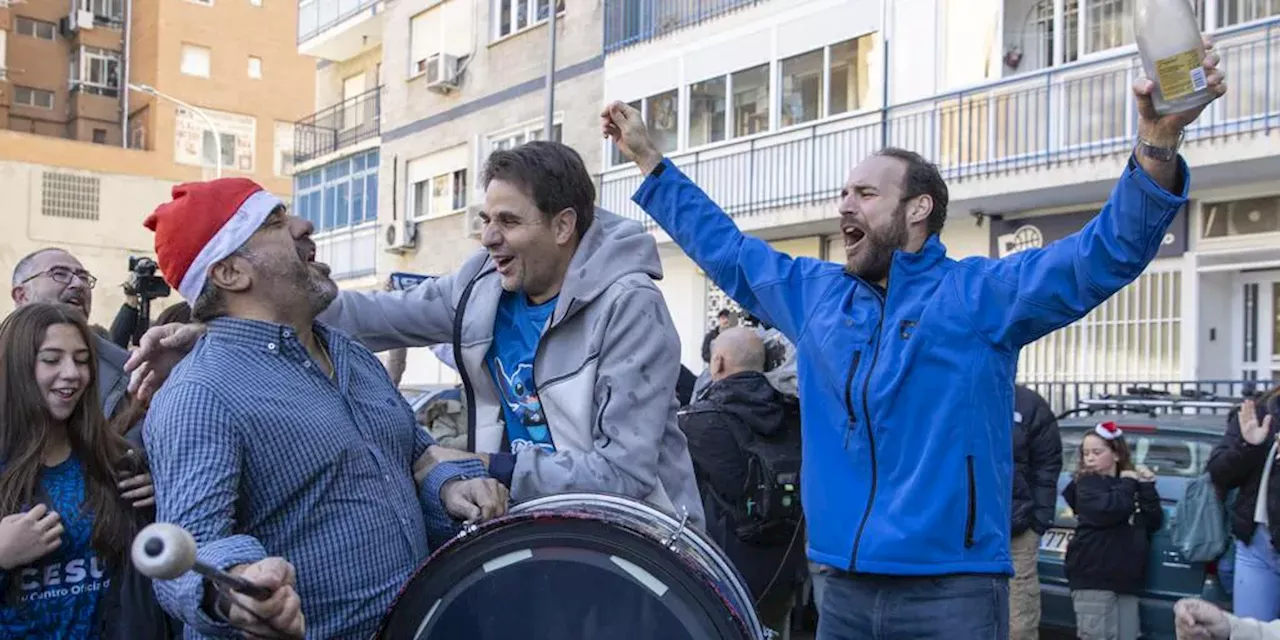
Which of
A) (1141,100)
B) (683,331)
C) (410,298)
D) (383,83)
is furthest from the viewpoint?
(383,83)

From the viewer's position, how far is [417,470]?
10.1 ft

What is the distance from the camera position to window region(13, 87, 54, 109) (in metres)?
50.0

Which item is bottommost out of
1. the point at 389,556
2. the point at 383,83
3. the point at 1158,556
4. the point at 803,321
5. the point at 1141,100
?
the point at 1158,556

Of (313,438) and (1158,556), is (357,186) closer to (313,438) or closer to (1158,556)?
(1158,556)

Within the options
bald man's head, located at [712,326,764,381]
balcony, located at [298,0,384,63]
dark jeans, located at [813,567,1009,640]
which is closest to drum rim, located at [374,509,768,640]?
dark jeans, located at [813,567,1009,640]

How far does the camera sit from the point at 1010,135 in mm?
17078

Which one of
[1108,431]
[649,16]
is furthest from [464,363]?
[649,16]

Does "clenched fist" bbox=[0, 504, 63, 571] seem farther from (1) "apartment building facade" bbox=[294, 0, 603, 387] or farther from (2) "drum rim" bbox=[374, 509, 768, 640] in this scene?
(1) "apartment building facade" bbox=[294, 0, 603, 387]

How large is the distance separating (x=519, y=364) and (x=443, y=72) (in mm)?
25569

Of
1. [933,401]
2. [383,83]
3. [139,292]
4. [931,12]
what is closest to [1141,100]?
[933,401]

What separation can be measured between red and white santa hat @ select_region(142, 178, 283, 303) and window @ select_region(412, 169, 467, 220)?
25.6 m

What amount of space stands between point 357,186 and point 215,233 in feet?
102

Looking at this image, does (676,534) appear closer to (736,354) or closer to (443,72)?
(736,354)

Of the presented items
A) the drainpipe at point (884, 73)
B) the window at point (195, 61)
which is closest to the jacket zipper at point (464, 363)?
the drainpipe at point (884, 73)
